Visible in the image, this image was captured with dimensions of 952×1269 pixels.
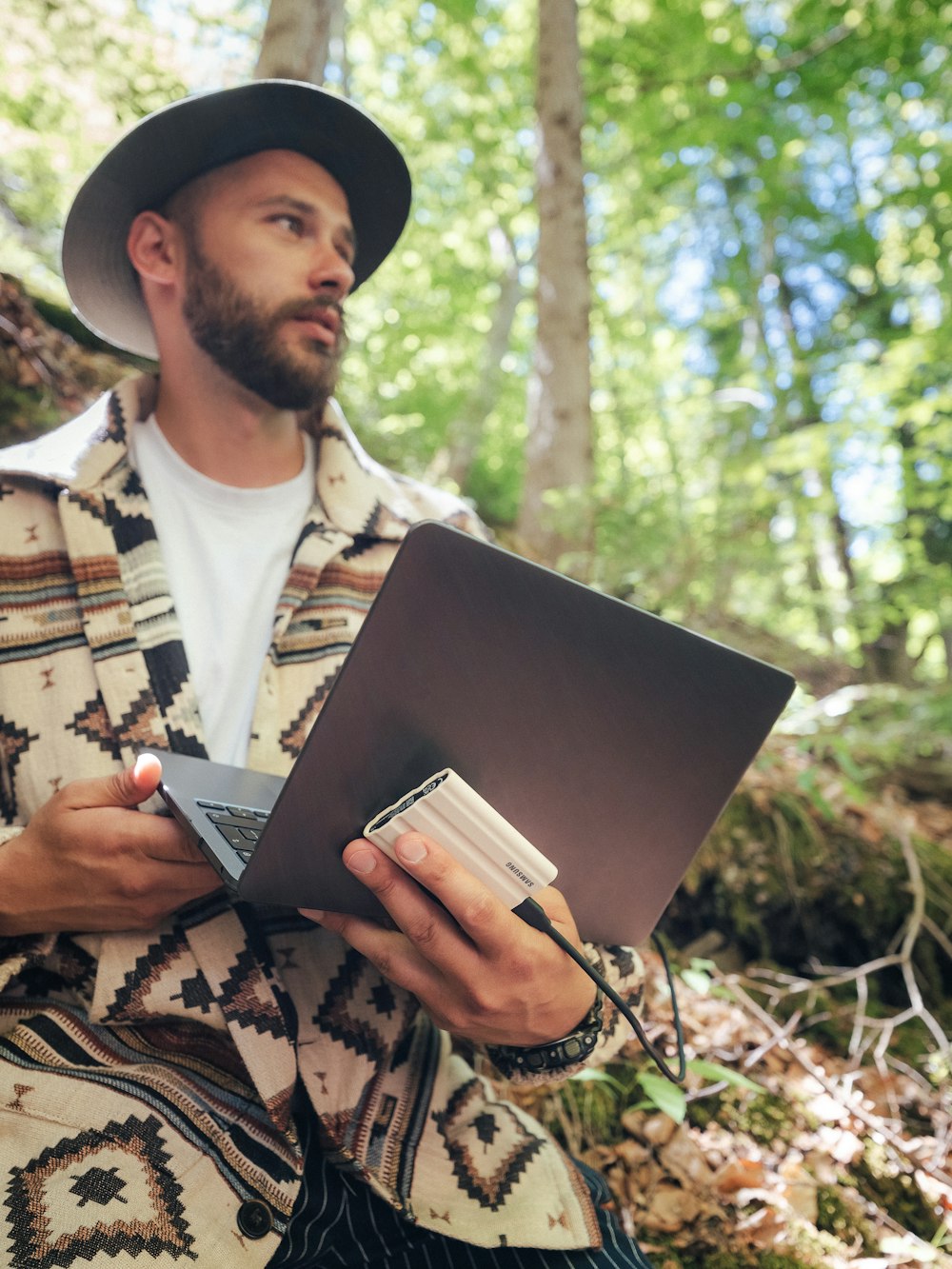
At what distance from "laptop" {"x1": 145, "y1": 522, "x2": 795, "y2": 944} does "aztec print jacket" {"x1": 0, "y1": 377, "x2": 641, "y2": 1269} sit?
381 mm

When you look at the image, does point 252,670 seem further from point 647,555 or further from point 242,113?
point 647,555

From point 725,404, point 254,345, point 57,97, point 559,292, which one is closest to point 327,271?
point 254,345

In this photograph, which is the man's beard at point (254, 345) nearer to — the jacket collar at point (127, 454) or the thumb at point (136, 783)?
the jacket collar at point (127, 454)

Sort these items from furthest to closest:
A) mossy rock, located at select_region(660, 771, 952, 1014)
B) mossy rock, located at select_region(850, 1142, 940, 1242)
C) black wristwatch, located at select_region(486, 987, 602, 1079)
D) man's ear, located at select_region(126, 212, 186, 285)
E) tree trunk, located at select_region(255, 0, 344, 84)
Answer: tree trunk, located at select_region(255, 0, 344, 84) → mossy rock, located at select_region(660, 771, 952, 1014) → man's ear, located at select_region(126, 212, 186, 285) → mossy rock, located at select_region(850, 1142, 940, 1242) → black wristwatch, located at select_region(486, 987, 602, 1079)

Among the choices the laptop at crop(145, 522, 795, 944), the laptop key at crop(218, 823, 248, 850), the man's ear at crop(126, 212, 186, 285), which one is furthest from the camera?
the man's ear at crop(126, 212, 186, 285)

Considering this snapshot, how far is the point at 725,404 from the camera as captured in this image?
498cm

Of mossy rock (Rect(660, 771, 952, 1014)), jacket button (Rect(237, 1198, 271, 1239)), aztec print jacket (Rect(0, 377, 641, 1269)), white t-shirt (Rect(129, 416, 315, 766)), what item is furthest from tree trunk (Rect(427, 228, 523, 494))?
jacket button (Rect(237, 1198, 271, 1239))

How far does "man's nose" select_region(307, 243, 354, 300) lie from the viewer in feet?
6.72

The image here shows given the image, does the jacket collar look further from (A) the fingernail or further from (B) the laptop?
(A) the fingernail

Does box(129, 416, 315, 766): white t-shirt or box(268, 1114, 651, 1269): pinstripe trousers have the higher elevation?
box(129, 416, 315, 766): white t-shirt

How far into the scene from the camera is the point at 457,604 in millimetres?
830

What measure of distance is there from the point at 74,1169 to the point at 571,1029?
78cm

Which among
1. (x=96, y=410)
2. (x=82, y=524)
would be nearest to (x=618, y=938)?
(x=82, y=524)

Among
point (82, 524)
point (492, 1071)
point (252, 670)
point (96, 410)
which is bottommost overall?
point (492, 1071)
